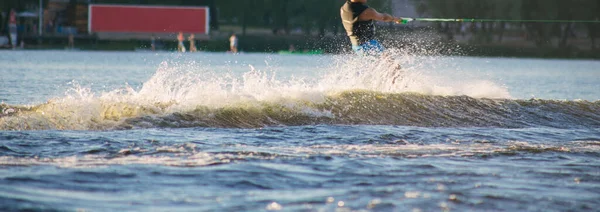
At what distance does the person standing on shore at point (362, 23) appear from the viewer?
12719 millimetres

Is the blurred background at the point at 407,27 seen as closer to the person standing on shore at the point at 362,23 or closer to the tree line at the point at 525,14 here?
the tree line at the point at 525,14

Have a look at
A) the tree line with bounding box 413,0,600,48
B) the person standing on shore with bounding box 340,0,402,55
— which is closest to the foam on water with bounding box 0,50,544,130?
the person standing on shore with bounding box 340,0,402,55

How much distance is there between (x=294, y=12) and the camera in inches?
3568

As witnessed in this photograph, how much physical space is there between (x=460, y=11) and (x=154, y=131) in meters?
79.4

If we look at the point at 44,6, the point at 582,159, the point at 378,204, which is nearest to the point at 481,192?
the point at 378,204

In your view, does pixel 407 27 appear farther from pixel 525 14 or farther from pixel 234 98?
pixel 234 98

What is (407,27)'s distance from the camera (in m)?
82.3

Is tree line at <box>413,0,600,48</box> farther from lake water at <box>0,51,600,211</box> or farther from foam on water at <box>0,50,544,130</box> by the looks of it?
lake water at <box>0,51,600,211</box>

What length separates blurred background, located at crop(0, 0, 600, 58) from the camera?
8275cm

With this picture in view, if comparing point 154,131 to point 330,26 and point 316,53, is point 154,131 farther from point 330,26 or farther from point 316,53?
point 330,26

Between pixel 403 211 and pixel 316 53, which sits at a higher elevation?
pixel 403 211

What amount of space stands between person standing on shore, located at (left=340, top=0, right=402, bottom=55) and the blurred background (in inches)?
2625

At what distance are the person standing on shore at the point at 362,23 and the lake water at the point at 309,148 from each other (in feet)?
0.91

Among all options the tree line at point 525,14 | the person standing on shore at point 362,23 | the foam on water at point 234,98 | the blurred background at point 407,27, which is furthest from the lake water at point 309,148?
the tree line at point 525,14
